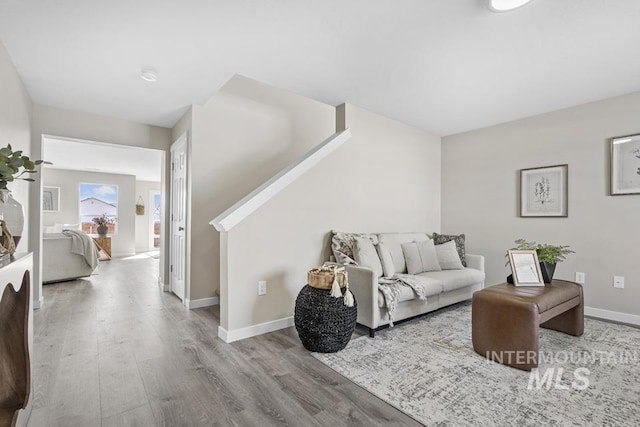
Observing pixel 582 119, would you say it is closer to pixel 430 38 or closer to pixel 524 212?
pixel 524 212

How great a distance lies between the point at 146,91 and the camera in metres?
3.17

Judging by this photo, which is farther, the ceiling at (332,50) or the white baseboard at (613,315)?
the white baseboard at (613,315)

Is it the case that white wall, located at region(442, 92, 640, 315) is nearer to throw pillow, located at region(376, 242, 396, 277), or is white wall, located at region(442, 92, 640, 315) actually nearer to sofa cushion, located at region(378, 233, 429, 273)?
sofa cushion, located at region(378, 233, 429, 273)

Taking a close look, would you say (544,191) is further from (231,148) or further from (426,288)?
(231,148)

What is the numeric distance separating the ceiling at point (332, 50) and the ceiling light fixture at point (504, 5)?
64 mm

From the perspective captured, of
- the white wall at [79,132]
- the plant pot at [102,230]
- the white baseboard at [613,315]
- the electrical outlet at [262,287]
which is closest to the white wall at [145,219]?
the plant pot at [102,230]

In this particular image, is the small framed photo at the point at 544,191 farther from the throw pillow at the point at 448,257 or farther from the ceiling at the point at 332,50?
the throw pillow at the point at 448,257

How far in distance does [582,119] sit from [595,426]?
3.32 meters

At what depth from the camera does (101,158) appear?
259 inches

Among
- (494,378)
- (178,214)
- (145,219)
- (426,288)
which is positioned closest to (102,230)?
(145,219)

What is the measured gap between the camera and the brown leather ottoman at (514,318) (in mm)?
2137

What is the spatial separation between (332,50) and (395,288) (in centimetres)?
207

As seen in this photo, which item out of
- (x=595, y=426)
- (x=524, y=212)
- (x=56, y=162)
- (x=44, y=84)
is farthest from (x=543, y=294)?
(x=56, y=162)

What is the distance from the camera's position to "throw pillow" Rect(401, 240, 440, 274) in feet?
11.4
